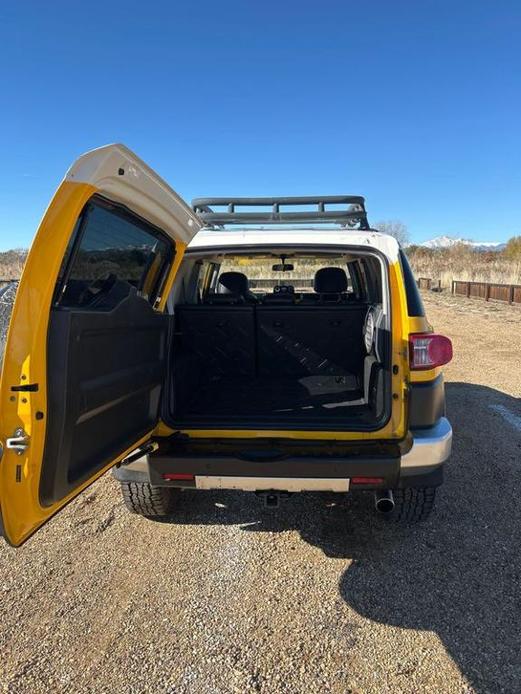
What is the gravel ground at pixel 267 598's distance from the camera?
187 cm

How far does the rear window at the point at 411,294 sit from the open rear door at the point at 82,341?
1.21m

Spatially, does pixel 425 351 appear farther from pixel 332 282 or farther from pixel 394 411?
pixel 332 282

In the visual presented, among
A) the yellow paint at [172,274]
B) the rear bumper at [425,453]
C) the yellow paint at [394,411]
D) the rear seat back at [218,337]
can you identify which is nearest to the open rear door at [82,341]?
the yellow paint at [172,274]

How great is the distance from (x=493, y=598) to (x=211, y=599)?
1391 millimetres

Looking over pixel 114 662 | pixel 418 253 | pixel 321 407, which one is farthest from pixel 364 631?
pixel 418 253

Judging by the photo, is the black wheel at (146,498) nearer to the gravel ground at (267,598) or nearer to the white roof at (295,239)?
the gravel ground at (267,598)

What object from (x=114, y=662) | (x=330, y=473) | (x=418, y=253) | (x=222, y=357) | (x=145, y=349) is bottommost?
(x=114, y=662)

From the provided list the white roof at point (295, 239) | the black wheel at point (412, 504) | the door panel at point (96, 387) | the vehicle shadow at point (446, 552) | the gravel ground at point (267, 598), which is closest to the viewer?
the door panel at point (96, 387)

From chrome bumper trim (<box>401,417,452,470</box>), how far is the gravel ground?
2.15ft

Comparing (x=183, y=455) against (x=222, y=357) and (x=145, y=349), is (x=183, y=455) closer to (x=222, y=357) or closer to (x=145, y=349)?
(x=145, y=349)

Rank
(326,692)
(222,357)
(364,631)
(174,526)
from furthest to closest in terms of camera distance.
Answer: (222,357), (174,526), (364,631), (326,692)

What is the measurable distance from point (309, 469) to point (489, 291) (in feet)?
56.9

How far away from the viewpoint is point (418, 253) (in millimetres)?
44812

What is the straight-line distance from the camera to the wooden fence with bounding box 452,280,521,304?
15336 mm
